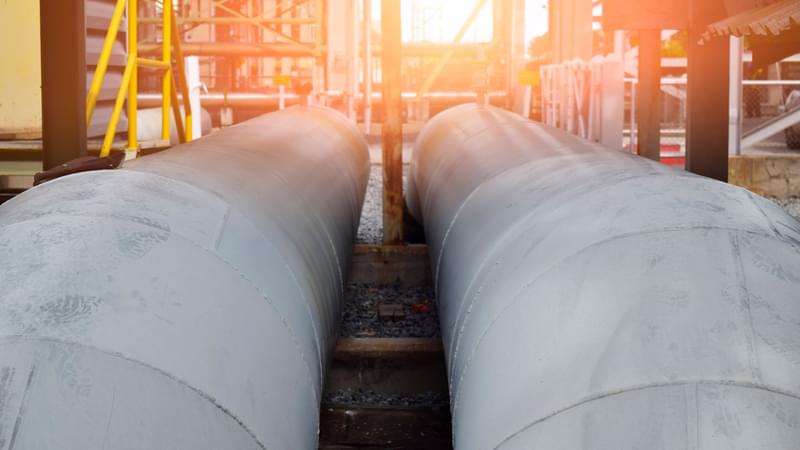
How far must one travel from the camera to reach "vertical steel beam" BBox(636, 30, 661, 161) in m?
6.79

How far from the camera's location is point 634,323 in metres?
2.08

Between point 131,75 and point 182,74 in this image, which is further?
point 182,74

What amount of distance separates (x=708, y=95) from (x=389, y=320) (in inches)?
93.5

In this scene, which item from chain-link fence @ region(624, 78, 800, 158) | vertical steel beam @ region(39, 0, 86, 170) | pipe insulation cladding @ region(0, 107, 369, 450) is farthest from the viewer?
chain-link fence @ region(624, 78, 800, 158)

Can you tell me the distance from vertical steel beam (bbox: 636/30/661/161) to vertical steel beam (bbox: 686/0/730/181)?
1.07 m

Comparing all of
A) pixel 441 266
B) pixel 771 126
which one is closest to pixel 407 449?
pixel 441 266

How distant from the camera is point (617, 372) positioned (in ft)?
6.54

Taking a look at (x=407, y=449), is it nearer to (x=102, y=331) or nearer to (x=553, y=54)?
(x=102, y=331)

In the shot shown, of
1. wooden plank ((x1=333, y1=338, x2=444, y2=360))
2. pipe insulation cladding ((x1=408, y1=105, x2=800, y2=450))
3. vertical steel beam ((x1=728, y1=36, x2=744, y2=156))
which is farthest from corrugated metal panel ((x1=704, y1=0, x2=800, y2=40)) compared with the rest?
vertical steel beam ((x1=728, y1=36, x2=744, y2=156))

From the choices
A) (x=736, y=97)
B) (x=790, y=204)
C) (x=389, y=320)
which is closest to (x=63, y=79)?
(x=389, y=320)

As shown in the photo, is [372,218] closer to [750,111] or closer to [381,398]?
[381,398]

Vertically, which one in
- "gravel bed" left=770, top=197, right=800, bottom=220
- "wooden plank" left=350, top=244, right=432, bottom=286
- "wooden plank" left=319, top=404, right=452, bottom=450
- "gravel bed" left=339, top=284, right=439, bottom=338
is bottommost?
"wooden plank" left=319, top=404, right=452, bottom=450

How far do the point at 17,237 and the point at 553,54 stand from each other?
13542 millimetres

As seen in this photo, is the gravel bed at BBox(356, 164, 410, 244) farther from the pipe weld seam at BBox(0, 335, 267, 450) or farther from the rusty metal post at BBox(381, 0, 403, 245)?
the pipe weld seam at BBox(0, 335, 267, 450)
